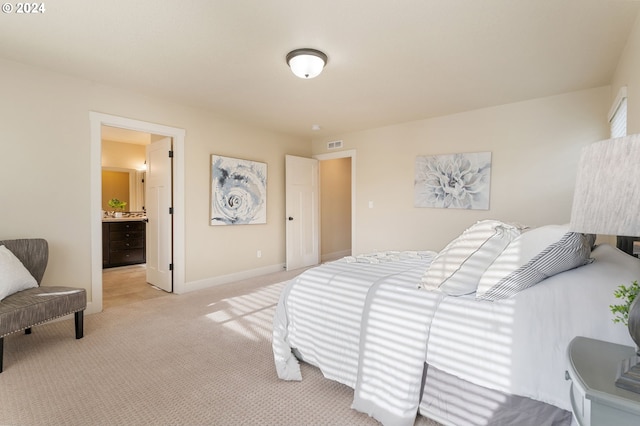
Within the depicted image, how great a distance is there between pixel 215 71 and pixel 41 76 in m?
1.70

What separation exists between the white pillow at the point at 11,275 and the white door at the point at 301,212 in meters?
3.44

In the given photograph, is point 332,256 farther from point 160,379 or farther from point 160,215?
point 160,379

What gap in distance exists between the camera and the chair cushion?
218cm

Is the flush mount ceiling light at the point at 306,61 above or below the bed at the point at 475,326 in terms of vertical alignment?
above

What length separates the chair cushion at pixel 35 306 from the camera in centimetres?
218

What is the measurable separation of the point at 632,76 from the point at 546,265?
6.74 ft

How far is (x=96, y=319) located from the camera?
3.19 m

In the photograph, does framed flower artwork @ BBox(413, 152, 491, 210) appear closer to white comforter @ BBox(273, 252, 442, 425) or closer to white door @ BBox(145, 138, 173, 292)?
white comforter @ BBox(273, 252, 442, 425)

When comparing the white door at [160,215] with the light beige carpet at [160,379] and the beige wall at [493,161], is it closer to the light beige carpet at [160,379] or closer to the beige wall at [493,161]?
the light beige carpet at [160,379]

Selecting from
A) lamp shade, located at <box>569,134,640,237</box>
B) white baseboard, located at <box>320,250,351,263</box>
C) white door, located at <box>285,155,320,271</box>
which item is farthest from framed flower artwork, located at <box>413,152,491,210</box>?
lamp shade, located at <box>569,134,640,237</box>

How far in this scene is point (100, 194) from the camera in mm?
3385

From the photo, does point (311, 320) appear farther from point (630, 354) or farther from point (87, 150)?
point (87, 150)
